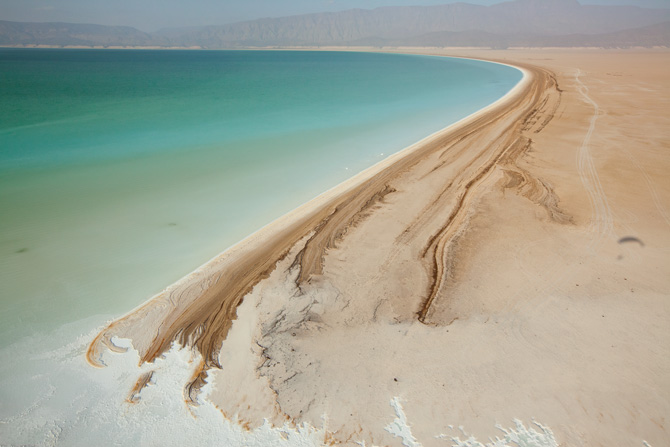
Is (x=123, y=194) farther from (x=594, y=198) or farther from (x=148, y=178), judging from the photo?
(x=594, y=198)

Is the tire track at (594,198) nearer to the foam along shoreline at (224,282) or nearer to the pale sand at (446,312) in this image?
the pale sand at (446,312)

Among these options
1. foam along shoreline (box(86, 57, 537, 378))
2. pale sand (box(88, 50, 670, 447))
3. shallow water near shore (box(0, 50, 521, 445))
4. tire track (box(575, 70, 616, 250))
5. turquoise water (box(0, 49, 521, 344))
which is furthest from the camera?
tire track (box(575, 70, 616, 250))

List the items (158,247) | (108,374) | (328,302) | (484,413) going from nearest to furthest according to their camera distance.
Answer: (484,413) < (108,374) < (328,302) < (158,247)

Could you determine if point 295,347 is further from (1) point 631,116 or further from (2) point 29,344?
(1) point 631,116

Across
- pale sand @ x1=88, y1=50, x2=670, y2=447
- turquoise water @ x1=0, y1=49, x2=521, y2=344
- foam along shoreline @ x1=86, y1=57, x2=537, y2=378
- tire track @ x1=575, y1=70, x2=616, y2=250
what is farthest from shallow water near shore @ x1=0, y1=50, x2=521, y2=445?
tire track @ x1=575, y1=70, x2=616, y2=250

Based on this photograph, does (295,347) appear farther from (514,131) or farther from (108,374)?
(514,131)

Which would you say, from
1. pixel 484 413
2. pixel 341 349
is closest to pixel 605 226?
pixel 484 413

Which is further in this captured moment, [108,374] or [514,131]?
[514,131]

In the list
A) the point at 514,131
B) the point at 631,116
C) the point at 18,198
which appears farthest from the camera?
the point at 631,116

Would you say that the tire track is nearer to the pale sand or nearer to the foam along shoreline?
the pale sand
